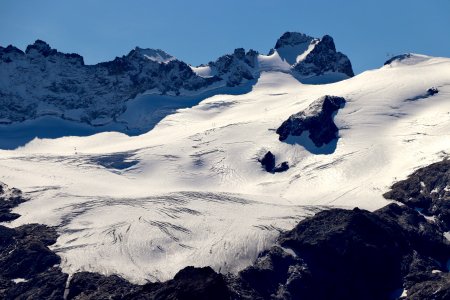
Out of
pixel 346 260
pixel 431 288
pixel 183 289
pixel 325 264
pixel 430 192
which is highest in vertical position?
pixel 183 289

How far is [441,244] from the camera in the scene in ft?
582

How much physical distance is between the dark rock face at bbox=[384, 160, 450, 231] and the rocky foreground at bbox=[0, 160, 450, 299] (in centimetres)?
64

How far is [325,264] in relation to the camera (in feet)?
562

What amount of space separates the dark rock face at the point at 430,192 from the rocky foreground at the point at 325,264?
643 mm

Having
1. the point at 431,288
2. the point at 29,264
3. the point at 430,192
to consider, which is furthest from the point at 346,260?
the point at 29,264

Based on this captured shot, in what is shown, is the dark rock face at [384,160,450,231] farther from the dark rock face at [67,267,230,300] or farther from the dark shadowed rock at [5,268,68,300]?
the dark shadowed rock at [5,268,68,300]

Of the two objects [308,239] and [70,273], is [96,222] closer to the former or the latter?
[70,273]

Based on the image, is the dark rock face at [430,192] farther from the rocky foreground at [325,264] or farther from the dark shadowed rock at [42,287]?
the dark shadowed rock at [42,287]

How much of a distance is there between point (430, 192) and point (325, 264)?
34.5 metres

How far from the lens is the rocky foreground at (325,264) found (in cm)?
16138

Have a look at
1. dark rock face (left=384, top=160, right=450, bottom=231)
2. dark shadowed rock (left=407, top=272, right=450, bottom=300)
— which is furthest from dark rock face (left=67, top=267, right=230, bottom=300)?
dark rock face (left=384, top=160, right=450, bottom=231)

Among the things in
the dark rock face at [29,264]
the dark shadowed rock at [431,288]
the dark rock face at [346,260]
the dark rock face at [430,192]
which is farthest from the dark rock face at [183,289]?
the dark rock face at [430,192]

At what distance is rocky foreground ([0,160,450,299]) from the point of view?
161 m

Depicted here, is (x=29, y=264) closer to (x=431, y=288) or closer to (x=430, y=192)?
(x=431, y=288)
